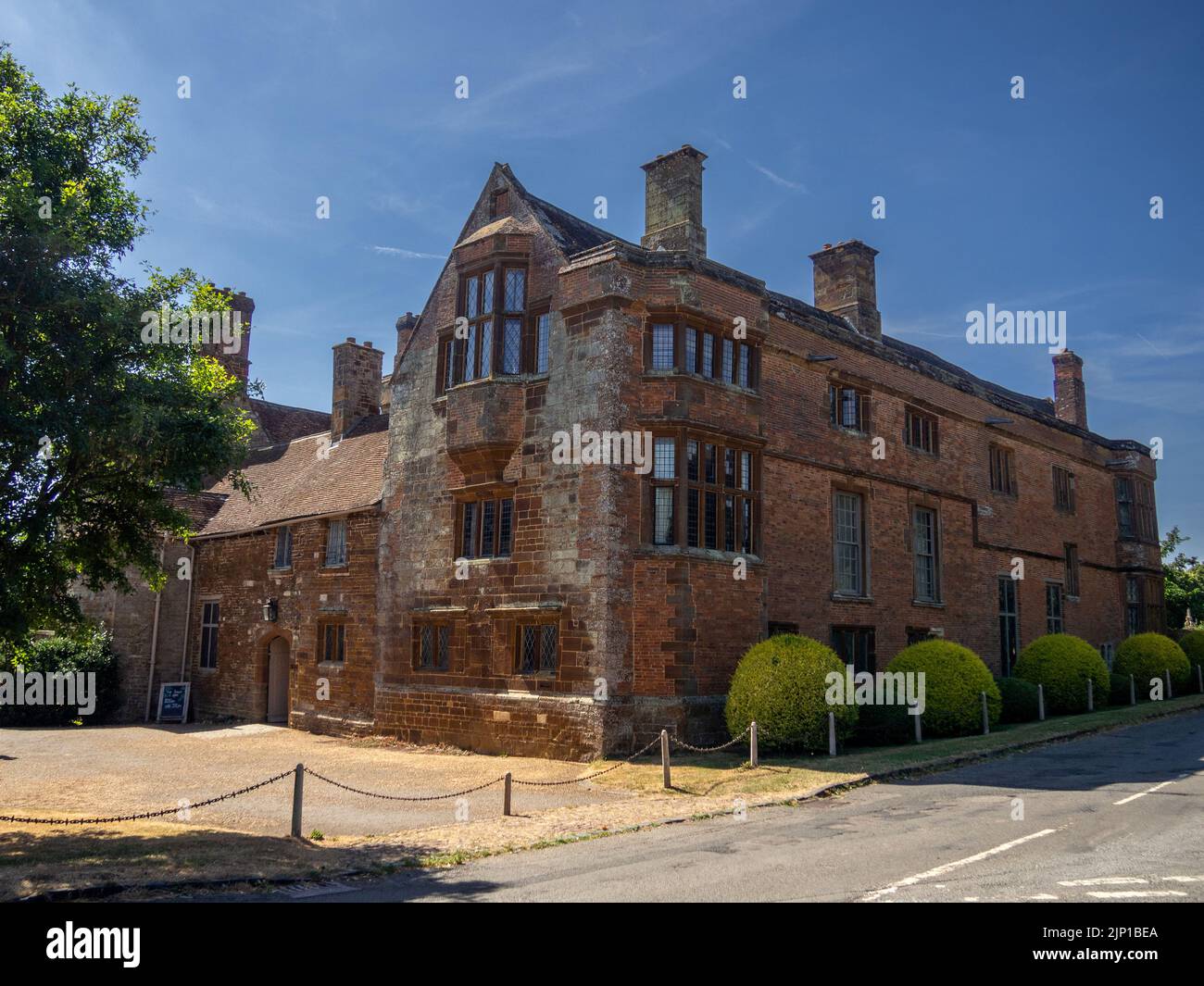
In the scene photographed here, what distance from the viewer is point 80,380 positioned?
433 inches

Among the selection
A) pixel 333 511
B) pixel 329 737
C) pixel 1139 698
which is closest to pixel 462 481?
pixel 333 511

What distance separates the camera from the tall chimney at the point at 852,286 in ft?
90.7

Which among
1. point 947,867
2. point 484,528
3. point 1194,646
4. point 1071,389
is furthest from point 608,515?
point 1071,389

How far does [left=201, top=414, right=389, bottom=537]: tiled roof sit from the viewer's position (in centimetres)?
2555

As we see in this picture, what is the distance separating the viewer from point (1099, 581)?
3447 cm

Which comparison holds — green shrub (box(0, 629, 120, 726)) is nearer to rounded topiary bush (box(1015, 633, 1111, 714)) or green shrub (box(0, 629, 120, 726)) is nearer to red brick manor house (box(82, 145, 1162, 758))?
red brick manor house (box(82, 145, 1162, 758))

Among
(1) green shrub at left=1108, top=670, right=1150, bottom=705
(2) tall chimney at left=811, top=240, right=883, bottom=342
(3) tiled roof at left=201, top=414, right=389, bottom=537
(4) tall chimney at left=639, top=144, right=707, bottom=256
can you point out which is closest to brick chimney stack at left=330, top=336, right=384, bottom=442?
(3) tiled roof at left=201, top=414, right=389, bottom=537

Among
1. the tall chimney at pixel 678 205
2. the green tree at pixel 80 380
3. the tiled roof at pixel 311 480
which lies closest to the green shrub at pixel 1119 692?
the tall chimney at pixel 678 205

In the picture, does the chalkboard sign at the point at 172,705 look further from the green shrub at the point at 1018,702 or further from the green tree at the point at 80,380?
the green shrub at the point at 1018,702

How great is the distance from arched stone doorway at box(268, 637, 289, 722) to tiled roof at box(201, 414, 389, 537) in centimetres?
365

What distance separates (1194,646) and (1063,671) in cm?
1167

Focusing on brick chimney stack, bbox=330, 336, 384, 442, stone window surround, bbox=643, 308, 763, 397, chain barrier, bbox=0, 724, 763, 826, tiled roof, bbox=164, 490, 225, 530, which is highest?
brick chimney stack, bbox=330, 336, 384, 442

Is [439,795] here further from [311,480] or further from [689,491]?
[311,480]
